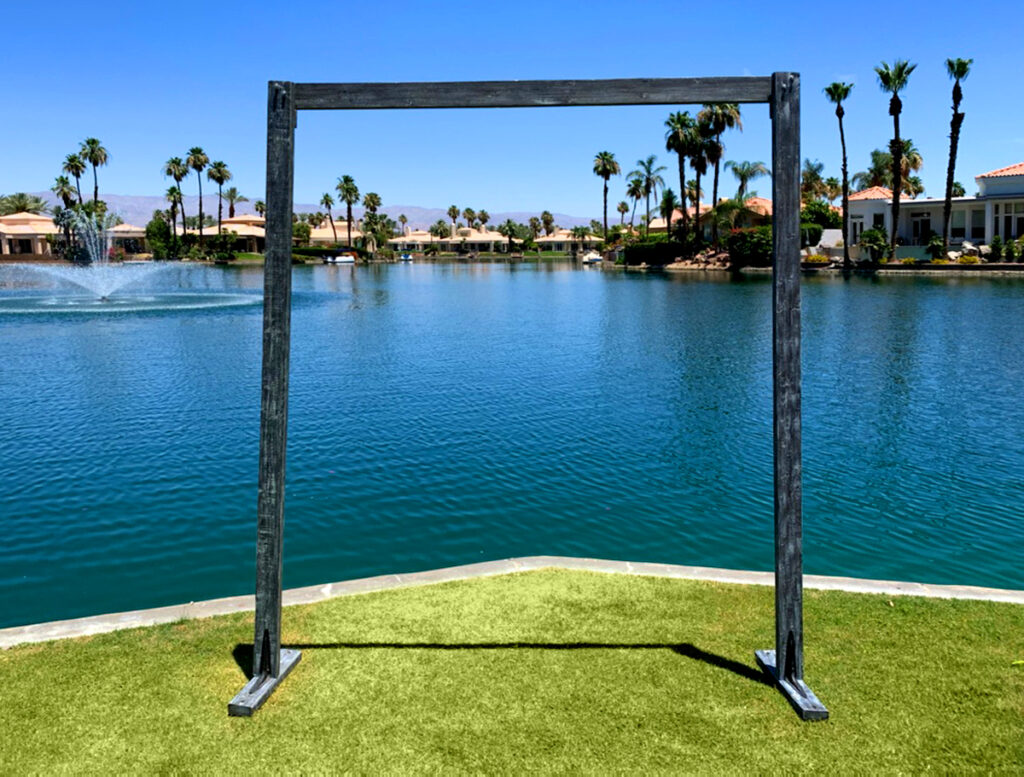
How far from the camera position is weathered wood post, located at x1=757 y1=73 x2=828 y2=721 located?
208 inches

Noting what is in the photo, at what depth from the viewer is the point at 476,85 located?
5.49 m

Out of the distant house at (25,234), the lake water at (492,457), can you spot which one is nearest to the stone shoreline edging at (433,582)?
the lake water at (492,457)

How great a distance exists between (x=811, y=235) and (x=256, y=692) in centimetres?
8346

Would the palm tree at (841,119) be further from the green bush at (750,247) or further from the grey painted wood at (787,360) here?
the grey painted wood at (787,360)

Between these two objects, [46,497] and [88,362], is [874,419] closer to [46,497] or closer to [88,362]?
[46,497]

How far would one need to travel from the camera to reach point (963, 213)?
259 ft

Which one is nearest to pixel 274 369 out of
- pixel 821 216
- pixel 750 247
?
pixel 750 247

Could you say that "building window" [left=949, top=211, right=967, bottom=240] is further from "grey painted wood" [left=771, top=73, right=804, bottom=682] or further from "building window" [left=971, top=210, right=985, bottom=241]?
"grey painted wood" [left=771, top=73, right=804, bottom=682]

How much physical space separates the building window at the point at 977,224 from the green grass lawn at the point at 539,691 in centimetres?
8305

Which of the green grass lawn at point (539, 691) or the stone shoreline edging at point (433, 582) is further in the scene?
the stone shoreline edging at point (433, 582)

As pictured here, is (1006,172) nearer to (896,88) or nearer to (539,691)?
(896,88)

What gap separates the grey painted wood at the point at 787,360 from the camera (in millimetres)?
5285

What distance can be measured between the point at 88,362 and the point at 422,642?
2411 cm

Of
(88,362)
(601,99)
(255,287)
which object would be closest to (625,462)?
(601,99)
